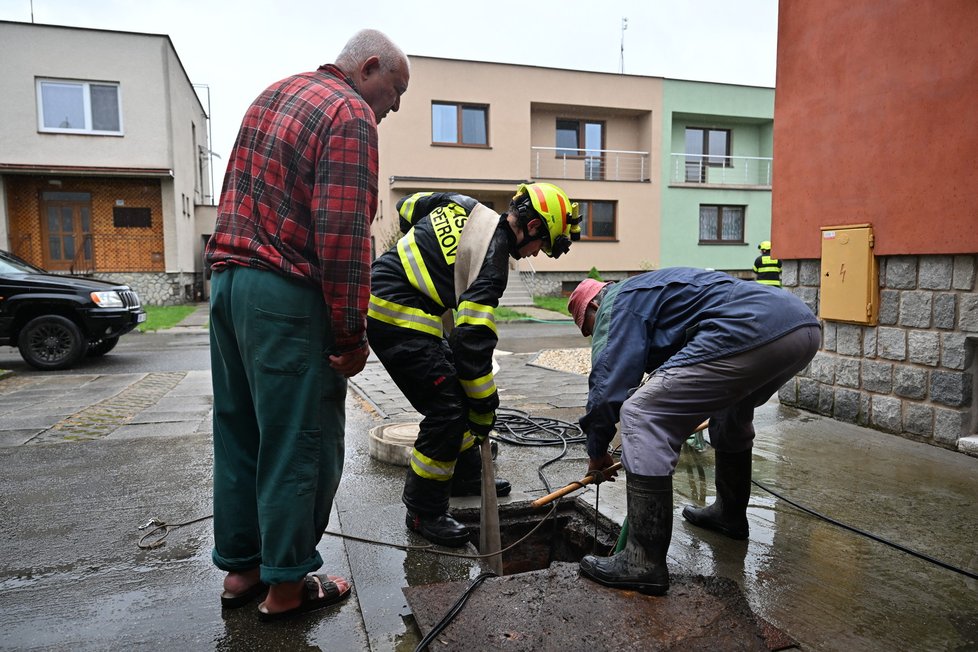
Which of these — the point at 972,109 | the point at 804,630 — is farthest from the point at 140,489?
the point at 972,109

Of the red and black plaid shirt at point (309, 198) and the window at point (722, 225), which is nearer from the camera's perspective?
the red and black plaid shirt at point (309, 198)

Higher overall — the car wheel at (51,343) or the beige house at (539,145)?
the beige house at (539,145)

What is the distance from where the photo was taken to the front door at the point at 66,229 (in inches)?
802

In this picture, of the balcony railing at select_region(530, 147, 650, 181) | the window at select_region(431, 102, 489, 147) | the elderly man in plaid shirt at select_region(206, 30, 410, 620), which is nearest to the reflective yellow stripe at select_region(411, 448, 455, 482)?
the elderly man in plaid shirt at select_region(206, 30, 410, 620)

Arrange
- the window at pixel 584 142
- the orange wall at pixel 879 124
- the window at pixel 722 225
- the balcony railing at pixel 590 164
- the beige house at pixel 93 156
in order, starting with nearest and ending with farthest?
the orange wall at pixel 879 124
the beige house at pixel 93 156
the balcony railing at pixel 590 164
the window at pixel 584 142
the window at pixel 722 225

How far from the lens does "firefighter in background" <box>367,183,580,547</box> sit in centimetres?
309

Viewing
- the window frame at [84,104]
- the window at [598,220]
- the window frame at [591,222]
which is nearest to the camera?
the window frame at [84,104]

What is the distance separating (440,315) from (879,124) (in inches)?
163

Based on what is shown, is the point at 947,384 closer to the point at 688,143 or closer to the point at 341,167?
the point at 341,167

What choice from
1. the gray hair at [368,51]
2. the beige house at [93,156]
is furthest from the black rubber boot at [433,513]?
the beige house at [93,156]

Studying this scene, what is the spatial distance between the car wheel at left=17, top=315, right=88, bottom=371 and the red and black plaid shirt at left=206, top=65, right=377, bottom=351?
325 inches

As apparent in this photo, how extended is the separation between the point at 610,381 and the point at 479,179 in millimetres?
21108

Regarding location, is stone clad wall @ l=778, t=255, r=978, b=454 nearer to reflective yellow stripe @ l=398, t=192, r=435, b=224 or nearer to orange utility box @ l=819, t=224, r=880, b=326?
orange utility box @ l=819, t=224, r=880, b=326

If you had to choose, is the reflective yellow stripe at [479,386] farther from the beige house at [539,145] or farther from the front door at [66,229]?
the front door at [66,229]
